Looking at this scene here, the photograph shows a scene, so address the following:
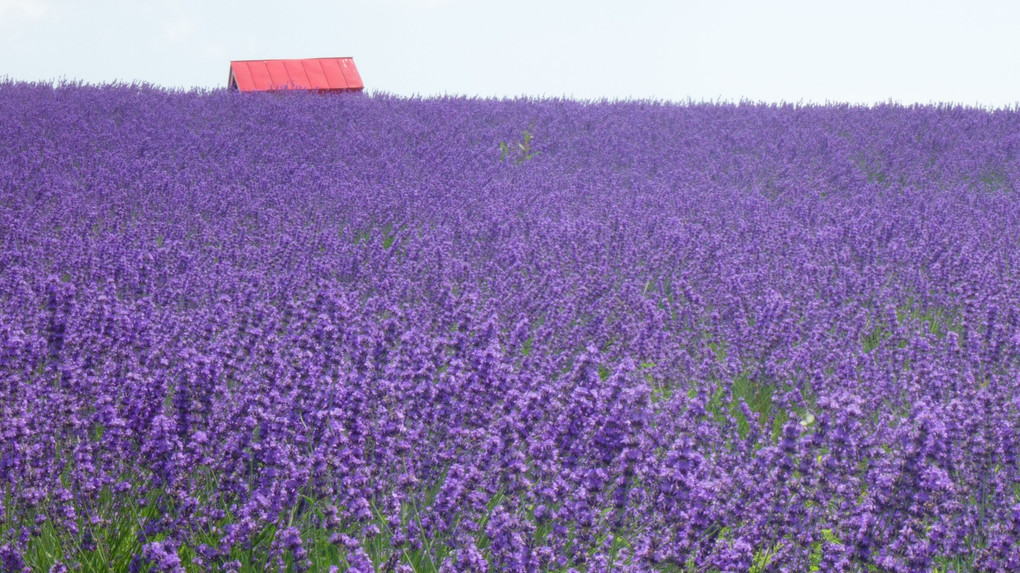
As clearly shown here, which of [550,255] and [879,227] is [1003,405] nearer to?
[550,255]

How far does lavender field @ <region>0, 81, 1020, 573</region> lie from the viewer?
2289 millimetres

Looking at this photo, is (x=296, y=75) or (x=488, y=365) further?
(x=296, y=75)

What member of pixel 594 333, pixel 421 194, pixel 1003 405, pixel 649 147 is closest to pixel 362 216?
pixel 421 194

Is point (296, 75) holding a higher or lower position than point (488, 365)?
higher

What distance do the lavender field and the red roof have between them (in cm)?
742

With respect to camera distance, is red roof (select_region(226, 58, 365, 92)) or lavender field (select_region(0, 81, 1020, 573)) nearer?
lavender field (select_region(0, 81, 1020, 573))

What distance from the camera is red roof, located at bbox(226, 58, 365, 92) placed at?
1750 cm

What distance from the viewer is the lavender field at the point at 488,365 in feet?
7.51

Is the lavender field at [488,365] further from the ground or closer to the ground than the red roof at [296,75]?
closer to the ground

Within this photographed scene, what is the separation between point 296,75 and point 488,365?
55.2 ft

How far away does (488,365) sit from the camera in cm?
275

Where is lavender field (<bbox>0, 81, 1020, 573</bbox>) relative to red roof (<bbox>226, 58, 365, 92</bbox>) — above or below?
below

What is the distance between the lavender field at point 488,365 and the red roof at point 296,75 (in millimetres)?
7421

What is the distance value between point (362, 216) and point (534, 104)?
9885 millimetres
